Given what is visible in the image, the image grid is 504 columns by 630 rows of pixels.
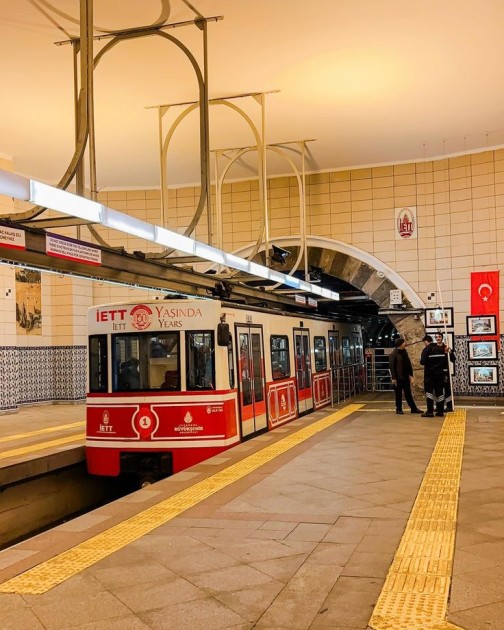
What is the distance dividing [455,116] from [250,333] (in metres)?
5.12

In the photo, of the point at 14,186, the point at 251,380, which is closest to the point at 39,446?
the point at 251,380

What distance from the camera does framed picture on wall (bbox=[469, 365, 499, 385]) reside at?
13.6m

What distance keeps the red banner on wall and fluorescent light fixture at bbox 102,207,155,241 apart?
29.6 ft

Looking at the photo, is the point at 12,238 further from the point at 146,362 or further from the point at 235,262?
the point at 235,262

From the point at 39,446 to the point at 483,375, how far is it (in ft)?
28.5

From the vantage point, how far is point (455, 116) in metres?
11.3

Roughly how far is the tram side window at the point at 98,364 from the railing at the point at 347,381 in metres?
7.10

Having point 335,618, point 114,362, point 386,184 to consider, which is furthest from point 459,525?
point 386,184

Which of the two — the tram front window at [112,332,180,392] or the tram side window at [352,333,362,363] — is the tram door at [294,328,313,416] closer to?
the tram front window at [112,332,180,392]

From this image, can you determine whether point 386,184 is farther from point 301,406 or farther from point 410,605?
point 410,605

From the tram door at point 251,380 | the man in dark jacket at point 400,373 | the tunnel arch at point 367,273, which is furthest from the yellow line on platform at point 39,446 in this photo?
the tunnel arch at point 367,273

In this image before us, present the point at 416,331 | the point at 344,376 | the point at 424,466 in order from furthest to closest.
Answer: the point at 344,376 → the point at 416,331 → the point at 424,466

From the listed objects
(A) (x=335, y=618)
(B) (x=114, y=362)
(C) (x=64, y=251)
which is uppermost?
(C) (x=64, y=251)

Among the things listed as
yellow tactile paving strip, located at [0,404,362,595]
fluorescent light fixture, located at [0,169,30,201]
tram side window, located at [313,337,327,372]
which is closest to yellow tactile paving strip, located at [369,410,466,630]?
yellow tactile paving strip, located at [0,404,362,595]
